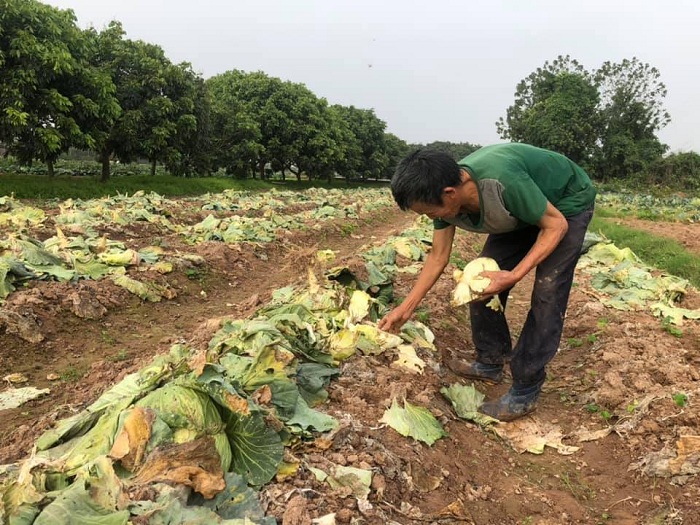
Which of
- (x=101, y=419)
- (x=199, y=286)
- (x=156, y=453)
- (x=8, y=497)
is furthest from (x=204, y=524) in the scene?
(x=199, y=286)

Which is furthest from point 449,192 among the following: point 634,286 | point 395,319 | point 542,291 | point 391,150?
point 391,150

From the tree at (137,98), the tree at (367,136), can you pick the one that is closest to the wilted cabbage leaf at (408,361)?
the tree at (137,98)

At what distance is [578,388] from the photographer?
14.7ft

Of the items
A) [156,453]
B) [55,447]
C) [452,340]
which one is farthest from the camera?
[452,340]

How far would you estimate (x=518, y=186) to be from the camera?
10.1 ft

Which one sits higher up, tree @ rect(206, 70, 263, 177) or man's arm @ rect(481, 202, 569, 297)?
tree @ rect(206, 70, 263, 177)

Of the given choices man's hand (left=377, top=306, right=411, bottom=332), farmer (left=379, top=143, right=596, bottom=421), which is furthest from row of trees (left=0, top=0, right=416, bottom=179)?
farmer (left=379, top=143, right=596, bottom=421)

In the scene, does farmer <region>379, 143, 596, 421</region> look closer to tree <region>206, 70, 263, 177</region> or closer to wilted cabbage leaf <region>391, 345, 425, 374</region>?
wilted cabbage leaf <region>391, 345, 425, 374</region>

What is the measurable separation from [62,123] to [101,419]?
61.0 feet

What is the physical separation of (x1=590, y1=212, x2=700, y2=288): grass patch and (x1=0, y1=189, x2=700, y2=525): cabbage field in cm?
370

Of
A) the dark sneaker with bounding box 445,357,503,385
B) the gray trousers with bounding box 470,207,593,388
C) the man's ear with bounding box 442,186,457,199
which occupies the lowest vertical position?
the dark sneaker with bounding box 445,357,503,385

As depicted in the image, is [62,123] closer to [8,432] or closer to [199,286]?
[199,286]

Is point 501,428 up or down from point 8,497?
down

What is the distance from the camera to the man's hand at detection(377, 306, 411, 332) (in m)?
3.94
